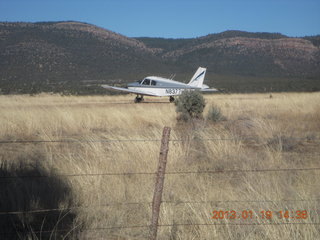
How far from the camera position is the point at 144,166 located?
5.75m

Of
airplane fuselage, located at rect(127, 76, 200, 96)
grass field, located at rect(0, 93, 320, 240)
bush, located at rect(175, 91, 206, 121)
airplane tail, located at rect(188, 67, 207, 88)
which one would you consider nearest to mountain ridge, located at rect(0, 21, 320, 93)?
airplane fuselage, located at rect(127, 76, 200, 96)

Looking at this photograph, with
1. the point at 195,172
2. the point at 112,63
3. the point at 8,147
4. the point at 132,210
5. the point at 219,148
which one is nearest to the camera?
the point at 132,210

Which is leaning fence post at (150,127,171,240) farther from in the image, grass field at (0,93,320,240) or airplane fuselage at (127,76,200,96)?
airplane fuselage at (127,76,200,96)

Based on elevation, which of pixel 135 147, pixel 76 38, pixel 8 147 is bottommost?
pixel 8 147

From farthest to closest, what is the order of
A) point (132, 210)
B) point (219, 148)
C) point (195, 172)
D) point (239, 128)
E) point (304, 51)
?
point (304, 51) → point (239, 128) → point (219, 148) → point (195, 172) → point (132, 210)

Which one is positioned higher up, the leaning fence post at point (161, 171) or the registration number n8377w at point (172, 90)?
the leaning fence post at point (161, 171)

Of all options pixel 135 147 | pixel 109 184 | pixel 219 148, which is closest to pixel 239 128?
pixel 219 148

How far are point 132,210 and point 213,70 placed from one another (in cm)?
8386

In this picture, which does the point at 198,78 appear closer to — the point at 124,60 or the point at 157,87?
the point at 157,87

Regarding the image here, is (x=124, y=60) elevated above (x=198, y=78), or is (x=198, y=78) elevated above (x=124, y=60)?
(x=124, y=60)

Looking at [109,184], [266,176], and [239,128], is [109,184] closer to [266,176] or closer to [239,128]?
[266,176]

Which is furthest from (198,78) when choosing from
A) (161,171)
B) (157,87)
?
(161,171)
